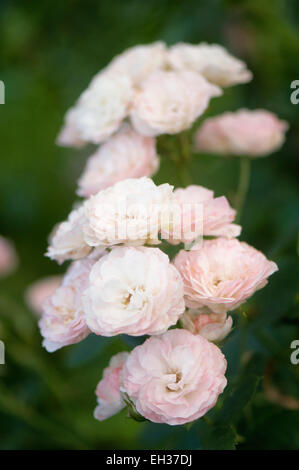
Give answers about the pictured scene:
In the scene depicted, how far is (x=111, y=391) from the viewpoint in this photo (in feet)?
2.21

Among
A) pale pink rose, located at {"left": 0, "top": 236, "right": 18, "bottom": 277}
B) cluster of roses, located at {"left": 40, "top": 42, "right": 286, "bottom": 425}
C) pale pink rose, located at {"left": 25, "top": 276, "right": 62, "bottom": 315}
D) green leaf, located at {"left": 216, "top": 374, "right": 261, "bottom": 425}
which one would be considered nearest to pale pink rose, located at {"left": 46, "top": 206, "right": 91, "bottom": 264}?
cluster of roses, located at {"left": 40, "top": 42, "right": 286, "bottom": 425}

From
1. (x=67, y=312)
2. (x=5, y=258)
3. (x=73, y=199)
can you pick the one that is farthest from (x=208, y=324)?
(x=73, y=199)

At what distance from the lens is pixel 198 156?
1.83 metres

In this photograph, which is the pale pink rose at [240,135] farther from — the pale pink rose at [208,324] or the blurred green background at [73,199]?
the pale pink rose at [208,324]

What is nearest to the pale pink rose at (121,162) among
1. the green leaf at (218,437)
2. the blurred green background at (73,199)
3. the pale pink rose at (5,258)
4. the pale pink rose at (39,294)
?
the blurred green background at (73,199)

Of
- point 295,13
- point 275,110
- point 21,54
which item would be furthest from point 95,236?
point 21,54

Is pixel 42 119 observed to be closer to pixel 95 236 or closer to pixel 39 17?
pixel 39 17

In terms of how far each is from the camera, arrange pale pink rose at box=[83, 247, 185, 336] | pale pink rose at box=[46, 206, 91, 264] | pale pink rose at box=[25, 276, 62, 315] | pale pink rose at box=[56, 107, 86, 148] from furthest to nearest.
→ 1. pale pink rose at box=[25, 276, 62, 315]
2. pale pink rose at box=[56, 107, 86, 148]
3. pale pink rose at box=[46, 206, 91, 264]
4. pale pink rose at box=[83, 247, 185, 336]

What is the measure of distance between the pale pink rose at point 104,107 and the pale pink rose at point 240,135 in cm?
18

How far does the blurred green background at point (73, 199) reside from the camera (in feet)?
2.73

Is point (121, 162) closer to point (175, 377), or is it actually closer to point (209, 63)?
point (209, 63)

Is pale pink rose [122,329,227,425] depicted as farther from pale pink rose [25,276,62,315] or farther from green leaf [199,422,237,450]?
pale pink rose [25,276,62,315]

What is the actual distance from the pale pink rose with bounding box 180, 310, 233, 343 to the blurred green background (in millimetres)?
82

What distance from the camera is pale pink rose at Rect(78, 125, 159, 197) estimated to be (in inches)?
33.1
